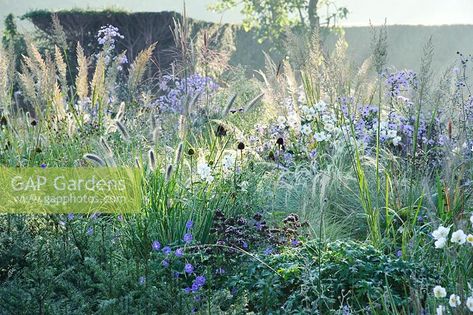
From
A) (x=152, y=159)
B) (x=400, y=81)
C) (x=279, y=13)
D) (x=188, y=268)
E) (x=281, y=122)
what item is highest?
(x=279, y=13)

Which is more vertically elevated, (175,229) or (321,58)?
(321,58)

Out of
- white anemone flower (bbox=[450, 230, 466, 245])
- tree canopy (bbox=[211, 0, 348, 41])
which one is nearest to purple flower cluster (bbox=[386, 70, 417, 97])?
white anemone flower (bbox=[450, 230, 466, 245])

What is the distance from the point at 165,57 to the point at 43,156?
9.20 meters

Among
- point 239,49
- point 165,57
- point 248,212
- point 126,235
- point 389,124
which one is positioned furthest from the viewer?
point 239,49

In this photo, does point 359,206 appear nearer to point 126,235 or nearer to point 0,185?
point 126,235

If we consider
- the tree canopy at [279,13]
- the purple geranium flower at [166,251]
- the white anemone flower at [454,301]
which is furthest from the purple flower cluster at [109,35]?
the tree canopy at [279,13]

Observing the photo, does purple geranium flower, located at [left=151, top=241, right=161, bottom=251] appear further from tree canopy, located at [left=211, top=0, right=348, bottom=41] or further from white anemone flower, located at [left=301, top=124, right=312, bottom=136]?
tree canopy, located at [left=211, top=0, right=348, bottom=41]

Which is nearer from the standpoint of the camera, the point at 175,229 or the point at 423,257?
the point at 423,257

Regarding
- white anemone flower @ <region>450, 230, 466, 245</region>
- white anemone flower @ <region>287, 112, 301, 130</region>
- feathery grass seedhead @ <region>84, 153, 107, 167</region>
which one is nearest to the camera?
white anemone flower @ <region>450, 230, 466, 245</region>

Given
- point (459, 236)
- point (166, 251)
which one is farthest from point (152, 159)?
point (459, 236)

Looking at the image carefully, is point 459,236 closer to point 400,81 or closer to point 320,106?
point 320,106

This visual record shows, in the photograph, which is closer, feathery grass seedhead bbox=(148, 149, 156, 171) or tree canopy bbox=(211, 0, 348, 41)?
feathery grass seedhead bbox=(148, 149, 156, 171)

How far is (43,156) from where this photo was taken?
5.45m

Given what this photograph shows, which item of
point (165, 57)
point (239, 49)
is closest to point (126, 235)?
point (165, 57)
